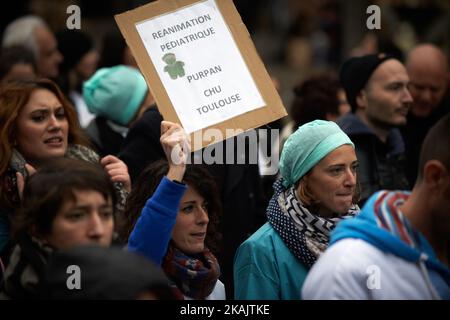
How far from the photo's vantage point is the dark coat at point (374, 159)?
718 centimetres

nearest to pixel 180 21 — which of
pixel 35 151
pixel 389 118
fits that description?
pixel 35 151

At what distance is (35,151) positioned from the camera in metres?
5.78

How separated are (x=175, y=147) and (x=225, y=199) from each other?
6.58ft

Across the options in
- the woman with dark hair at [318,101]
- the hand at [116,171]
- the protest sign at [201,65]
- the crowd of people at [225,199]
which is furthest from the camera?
the woman with dark hair at [318,101]

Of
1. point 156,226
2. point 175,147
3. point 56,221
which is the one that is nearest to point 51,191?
point 56,221

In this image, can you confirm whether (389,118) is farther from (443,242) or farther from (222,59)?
(443,242)

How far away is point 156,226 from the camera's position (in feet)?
15.1

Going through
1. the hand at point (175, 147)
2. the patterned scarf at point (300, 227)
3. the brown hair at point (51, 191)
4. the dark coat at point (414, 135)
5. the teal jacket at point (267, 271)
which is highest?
the dark coat at point (414, 135)

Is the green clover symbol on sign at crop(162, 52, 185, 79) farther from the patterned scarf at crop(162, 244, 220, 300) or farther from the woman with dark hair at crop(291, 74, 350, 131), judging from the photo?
the woman with dark hair at crop(291, 74, 350, 131)

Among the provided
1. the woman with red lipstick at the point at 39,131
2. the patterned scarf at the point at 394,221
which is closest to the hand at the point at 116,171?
the woman with red lipstick at the point at 39,131

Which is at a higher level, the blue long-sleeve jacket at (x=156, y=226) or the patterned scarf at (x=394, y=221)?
the blue long-sleeve jacket at (x=156, y=226)

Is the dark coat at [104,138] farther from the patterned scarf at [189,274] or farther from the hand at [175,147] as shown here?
the patterned scarf at [189,274]

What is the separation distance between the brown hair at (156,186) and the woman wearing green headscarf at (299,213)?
292 mm

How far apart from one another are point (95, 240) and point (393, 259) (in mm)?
1039
